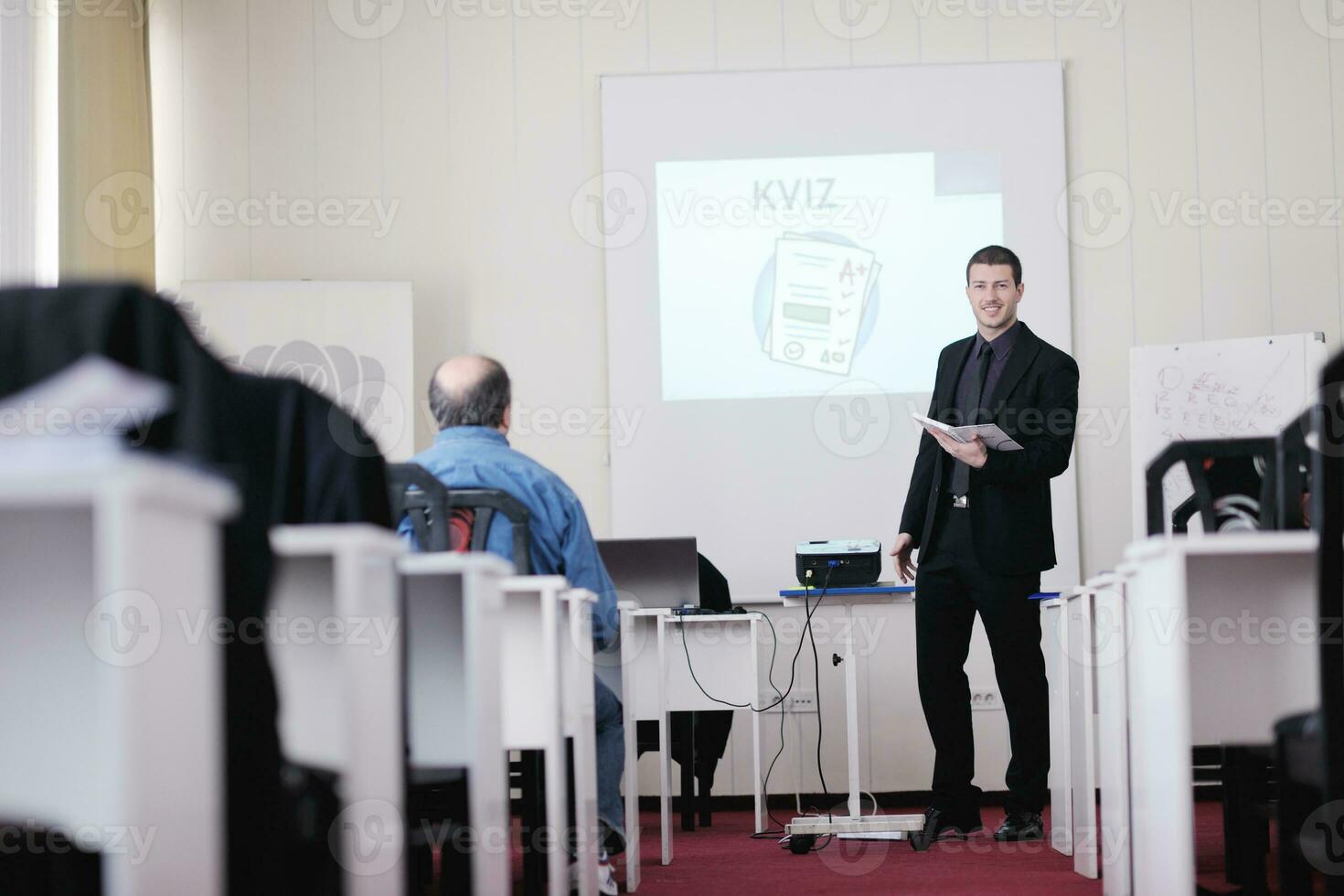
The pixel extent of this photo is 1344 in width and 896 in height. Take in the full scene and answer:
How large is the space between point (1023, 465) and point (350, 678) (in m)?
2.81

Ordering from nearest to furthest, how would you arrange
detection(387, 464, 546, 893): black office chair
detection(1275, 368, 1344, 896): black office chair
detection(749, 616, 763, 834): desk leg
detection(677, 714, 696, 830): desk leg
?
detection(1275, 368, 1344, 896): black office chair < detection(387, 464, 546, 893): black office chair < detection(749, 616, 763, 834): desk leg < detection(677, 714, 696, 830): desk leg

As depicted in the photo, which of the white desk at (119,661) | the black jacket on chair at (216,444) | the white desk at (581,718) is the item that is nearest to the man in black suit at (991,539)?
the white desk at (581,718)

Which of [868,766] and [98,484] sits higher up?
[98,484]

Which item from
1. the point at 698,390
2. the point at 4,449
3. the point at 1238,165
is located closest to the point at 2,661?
the point at 4,449

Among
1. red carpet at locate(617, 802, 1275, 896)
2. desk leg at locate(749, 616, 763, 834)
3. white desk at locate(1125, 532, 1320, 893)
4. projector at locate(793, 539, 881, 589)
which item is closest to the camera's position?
white desk at locate(1125, 532, 1320, 893)

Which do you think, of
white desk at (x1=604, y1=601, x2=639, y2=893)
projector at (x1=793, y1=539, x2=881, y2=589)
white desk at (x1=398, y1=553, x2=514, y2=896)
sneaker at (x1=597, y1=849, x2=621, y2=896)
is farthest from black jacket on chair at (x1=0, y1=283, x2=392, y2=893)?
projector at (x1=793, y1=539, x2=881, y2=589)

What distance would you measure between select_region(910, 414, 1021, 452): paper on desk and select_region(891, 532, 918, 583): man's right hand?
0.47m

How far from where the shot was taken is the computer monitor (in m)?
4.47

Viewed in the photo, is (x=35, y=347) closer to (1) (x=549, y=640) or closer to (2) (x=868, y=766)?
(1) (x=549, y=640)

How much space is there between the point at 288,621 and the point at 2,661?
16.9 inches

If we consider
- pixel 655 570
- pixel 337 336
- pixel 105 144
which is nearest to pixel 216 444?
pixel 655 570

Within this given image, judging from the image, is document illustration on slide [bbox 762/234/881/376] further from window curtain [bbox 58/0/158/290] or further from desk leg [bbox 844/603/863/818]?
window curtain [bbox 58/0/158/290]

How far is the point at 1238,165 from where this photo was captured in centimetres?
572

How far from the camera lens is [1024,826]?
4055 mm
